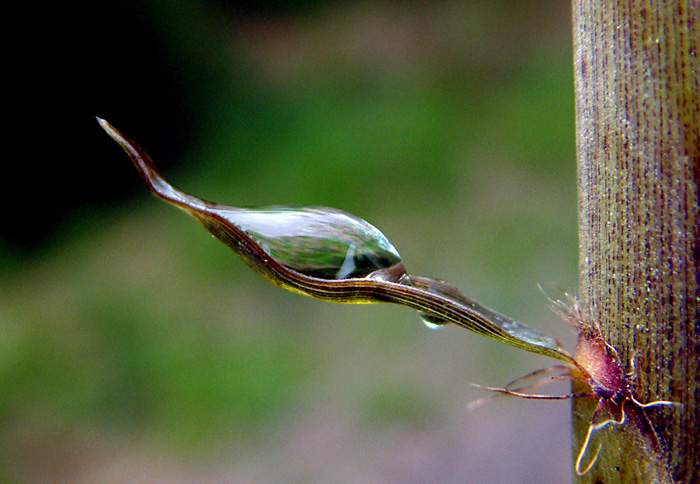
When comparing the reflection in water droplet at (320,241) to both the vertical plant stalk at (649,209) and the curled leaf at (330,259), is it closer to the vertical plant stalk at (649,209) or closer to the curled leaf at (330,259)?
the curled leaf at (330,259)

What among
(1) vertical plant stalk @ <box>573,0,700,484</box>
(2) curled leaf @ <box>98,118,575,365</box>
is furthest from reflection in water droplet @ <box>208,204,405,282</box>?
(1) vertical plant stalk @ <box>573,0,700,484</box>

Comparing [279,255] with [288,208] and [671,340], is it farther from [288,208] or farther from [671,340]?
[671,340]

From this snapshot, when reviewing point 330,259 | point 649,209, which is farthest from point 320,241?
point 649,209

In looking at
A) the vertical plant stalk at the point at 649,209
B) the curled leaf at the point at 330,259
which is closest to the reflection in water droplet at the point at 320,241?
the curled leaf at the point at 330,259

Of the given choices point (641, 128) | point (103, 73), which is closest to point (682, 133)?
point (641, 128)

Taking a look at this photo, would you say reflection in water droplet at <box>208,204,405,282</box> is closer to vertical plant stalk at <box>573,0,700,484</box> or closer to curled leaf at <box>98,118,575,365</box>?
curled leaf at <box>98,118,575,365</box>
